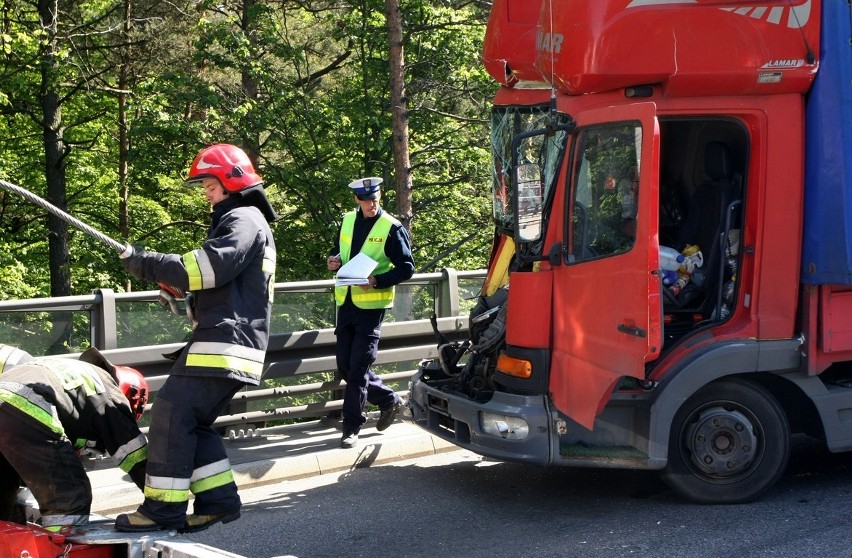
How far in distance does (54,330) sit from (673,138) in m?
4.15

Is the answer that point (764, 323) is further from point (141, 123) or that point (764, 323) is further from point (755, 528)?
point (141, 123)

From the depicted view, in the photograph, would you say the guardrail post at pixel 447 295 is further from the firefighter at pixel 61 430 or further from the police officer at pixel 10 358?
the police officer at pixel 10 358

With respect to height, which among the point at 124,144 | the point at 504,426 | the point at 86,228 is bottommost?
the point at 504,426

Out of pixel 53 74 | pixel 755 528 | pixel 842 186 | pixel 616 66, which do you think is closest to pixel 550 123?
pixel 616 66

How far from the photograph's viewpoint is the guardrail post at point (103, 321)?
692cm

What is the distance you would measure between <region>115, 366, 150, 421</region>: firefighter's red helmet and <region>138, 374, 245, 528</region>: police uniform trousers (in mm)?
239

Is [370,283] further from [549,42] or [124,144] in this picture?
[124,144]

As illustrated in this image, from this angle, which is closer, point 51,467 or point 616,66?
point 51,467

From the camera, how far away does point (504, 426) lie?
6004 millimetres

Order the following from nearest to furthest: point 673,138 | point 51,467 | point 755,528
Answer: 1. point 51,467
2. point 755,528
3. point 673,138

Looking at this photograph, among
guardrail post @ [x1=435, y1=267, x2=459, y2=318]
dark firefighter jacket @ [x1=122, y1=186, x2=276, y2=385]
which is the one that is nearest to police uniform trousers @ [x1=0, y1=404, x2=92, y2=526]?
dark firefighter jacket @ [x1=122, y1=186, x2=276, y2=385]

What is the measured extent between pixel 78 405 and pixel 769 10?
423 centimetres

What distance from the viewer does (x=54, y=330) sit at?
22.5ft

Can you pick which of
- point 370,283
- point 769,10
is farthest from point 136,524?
point 769,10
